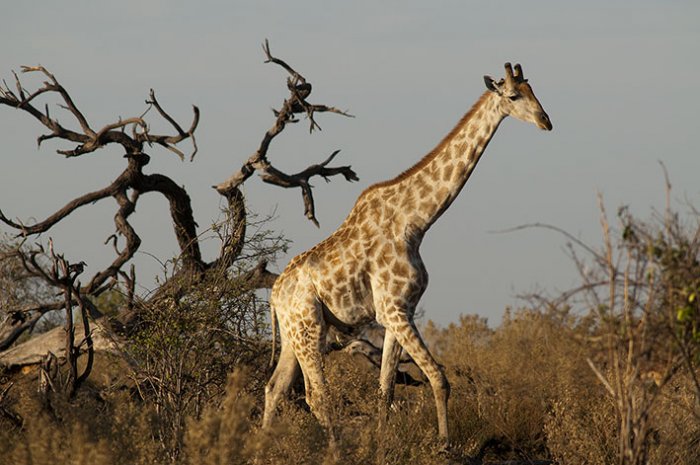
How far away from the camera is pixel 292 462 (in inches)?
338

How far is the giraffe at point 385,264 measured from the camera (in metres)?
10.8

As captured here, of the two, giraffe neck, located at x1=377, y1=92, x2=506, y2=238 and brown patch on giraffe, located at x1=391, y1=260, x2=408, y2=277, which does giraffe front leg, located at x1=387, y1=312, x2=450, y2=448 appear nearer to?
brown patch on giraffe, located at x1=391, y1=260, x2=408, y2=277

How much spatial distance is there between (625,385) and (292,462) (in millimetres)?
2436

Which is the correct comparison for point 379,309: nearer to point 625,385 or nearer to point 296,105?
point 625,385

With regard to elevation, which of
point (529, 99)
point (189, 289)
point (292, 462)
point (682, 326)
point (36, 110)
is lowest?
→ point (292, 462)

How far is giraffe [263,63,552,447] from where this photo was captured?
10.8 metres

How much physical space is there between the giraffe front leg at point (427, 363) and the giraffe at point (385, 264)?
0.01 m

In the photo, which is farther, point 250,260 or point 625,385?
point 250,260

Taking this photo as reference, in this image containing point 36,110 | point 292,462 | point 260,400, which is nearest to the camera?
point 292,462

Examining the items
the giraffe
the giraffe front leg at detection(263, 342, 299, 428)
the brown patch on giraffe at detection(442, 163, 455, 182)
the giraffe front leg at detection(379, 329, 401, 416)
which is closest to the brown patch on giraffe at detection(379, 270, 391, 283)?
the giraffe

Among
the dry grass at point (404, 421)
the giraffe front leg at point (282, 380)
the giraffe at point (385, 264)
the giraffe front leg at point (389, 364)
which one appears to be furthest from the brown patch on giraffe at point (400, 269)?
the giraffe front leg at point (282, 380)

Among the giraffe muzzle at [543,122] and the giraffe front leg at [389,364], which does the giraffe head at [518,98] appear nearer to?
the giraffe muzzle at [543,122]

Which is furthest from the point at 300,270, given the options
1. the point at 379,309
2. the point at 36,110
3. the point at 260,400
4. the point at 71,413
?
the point at 36,110

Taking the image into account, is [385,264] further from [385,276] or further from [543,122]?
[543,122]
